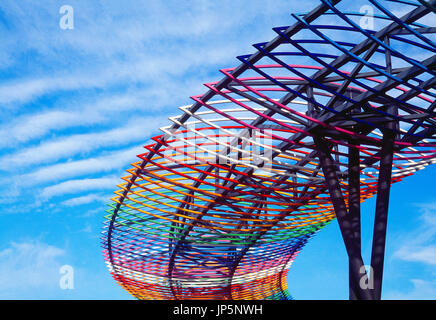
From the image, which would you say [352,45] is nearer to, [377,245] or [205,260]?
[377,245]

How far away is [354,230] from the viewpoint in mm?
13820

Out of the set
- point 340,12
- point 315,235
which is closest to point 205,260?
point 315,235

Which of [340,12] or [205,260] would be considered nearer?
[340,12]

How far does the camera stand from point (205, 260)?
1062 inches

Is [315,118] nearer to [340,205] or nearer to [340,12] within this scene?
[340,205]

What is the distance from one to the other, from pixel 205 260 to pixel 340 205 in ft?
48.0

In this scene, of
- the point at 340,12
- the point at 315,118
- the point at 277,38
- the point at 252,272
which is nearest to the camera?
the point at 340,12
